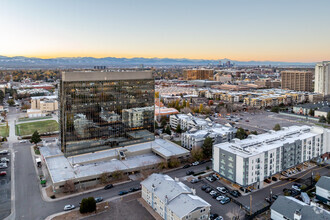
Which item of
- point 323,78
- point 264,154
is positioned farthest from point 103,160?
point 323,78

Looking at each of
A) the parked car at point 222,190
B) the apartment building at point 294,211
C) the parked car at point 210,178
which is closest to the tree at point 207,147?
the parked car at point 210,178

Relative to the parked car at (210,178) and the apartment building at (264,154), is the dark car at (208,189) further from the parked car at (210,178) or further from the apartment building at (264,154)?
the apartment building at (264,154)

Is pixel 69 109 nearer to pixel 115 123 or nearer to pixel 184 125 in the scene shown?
pixel 115 123

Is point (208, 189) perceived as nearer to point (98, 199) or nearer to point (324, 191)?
point (324, 191)

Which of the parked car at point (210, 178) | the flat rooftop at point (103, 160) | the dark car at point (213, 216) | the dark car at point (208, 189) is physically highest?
the flat rooftop at point (103, 160)

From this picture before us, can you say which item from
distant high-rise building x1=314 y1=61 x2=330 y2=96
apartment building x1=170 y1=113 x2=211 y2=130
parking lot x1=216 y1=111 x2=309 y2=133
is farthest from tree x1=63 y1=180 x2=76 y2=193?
distant high-rise building x1=314 y1=61 x2=330 y2=96

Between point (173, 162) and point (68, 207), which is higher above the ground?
point (173, 162)

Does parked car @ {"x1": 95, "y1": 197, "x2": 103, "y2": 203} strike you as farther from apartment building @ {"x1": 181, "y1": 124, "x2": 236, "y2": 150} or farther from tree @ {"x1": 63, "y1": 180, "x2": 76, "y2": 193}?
apartment building @ {"x1": 181, "y1": 124, "x2": 236, "y2": 150}
